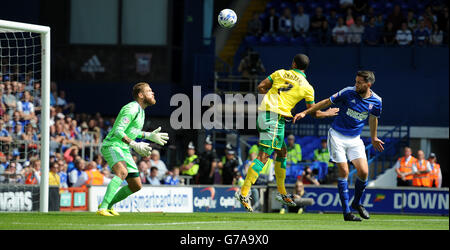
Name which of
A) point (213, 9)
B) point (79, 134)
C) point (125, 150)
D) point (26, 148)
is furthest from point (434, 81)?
point (125, 150)

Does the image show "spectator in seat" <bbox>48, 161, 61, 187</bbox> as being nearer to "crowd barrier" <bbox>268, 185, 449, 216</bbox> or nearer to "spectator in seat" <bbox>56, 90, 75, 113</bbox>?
"spectator in seat" <bbox>56, 90, 75, 113</bbox>

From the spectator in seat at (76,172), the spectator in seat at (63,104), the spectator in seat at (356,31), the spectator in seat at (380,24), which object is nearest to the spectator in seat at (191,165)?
the spectator in seat at (76,172)

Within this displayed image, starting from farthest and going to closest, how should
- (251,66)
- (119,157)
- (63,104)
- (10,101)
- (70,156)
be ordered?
(251,66)
(63,104)
(70,156)
(10,101)
(119,157)

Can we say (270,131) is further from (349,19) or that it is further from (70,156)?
(349,19)

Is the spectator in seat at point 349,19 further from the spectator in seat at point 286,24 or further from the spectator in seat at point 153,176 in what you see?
the spectator in seat at point 153,176

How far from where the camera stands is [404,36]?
27.5 m

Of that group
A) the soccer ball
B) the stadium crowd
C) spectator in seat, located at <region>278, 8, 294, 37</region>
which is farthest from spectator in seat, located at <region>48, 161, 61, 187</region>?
spectator in seat, located at <region>278, 8, 294, 37</region>

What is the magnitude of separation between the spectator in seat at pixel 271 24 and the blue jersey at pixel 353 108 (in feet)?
51.3

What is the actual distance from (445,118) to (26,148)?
14.5 m

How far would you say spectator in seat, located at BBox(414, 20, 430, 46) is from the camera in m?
27.4

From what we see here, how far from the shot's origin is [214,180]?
23.2 m

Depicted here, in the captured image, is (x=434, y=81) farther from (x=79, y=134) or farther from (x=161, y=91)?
(x=79, y=134)

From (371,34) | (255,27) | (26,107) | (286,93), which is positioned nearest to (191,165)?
(26,107)

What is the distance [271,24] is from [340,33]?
232 centimetres
